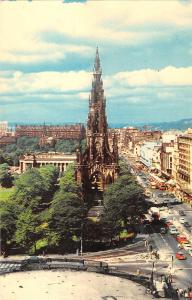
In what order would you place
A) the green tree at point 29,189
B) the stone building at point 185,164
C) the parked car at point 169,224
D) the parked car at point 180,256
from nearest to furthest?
the parked car at point 180,256 → the parked car at point 169,224 → the green tree at point 29,189 → the stone building at point 185,164

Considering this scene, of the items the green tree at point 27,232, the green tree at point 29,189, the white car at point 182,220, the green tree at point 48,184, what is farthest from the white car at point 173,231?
A: the green tree at point 48,184

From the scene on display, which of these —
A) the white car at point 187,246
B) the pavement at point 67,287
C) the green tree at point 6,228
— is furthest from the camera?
the white car at point 187,246

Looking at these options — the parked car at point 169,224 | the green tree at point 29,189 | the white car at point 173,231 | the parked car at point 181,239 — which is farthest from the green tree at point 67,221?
the green tree at point 29,189

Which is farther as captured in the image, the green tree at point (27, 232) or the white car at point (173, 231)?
the white car at point (173, 231)

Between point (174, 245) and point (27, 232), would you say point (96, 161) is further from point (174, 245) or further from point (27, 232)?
point (27, 232)

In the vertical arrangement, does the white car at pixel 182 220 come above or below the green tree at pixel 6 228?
below

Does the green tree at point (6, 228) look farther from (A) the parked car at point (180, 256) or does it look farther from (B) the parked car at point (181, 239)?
(B) the parked car at point (181, 239)

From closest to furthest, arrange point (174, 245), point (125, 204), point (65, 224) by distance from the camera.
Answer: point (65, 224), point (174, 245), point (125, 204)

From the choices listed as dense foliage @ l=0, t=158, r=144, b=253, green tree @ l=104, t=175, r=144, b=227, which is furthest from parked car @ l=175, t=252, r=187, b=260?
green tree @ l=104, t=175, r=144, b=227

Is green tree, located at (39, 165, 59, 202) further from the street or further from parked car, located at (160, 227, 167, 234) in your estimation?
parked car, located at (160, 227, 167, 234)

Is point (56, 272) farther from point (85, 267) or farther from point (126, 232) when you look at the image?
point (126, 232)

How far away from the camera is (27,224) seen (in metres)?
99.8

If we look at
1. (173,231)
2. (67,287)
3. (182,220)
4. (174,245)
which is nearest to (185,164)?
(182,220)

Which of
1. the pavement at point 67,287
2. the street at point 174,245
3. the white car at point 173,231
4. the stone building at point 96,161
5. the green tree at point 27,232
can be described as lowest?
the street at point 174,245
